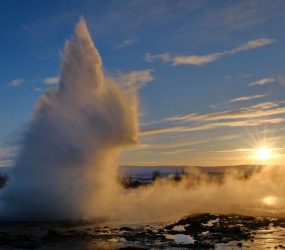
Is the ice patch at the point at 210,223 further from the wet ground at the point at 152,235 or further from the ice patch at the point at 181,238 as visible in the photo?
the ice patch at the point at 181,238

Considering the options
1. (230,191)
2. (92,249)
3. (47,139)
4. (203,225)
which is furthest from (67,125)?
(230,191)

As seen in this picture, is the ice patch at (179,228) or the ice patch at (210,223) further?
the ice patch at (210,223)

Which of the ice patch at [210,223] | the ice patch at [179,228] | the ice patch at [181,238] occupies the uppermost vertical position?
the ice patch at [210,223]

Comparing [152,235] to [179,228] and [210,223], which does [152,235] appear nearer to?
[179,228]

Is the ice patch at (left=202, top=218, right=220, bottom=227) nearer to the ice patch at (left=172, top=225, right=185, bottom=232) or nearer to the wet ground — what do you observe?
the wet ground

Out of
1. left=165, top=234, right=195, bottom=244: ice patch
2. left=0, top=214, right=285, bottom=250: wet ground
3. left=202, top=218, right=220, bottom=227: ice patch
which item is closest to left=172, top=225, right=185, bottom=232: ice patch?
left=0, top=214, right=285, bottom=250: wet ground

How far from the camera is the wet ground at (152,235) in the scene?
2198cm

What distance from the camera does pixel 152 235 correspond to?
24.8 meters

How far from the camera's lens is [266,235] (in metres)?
24.9

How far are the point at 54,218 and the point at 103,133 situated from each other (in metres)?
7.70

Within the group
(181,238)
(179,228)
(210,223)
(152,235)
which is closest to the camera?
(181,238)

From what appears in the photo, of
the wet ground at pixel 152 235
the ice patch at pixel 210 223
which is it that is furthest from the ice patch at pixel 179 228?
the ice patch at pixel 210 223

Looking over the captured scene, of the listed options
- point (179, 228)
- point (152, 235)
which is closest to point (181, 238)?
point (152, 235)

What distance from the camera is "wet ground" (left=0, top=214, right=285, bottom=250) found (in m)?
22.0
